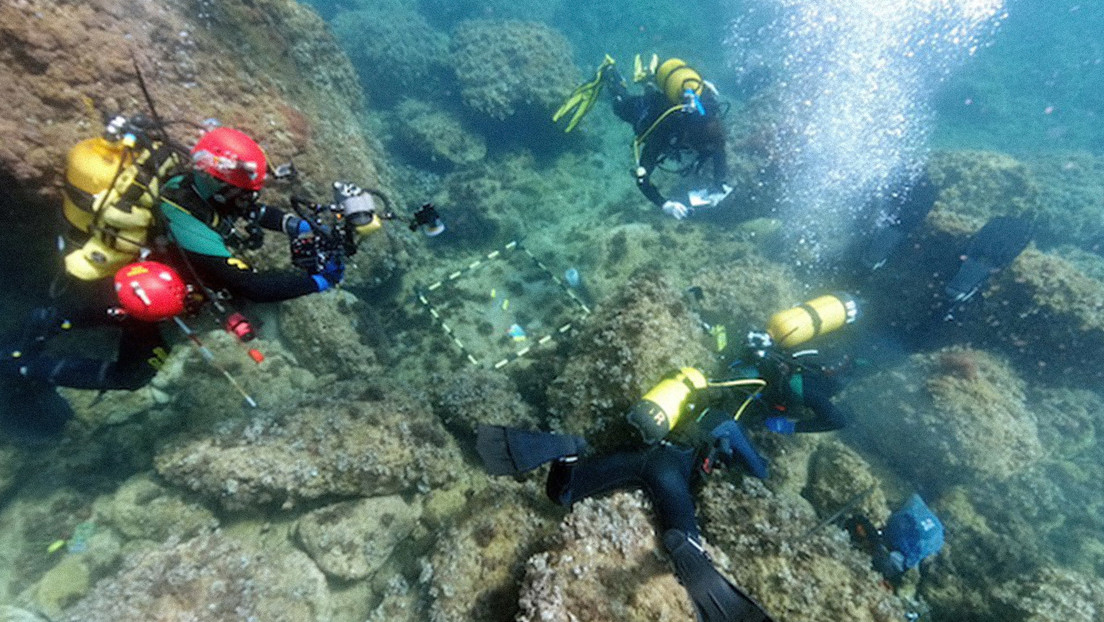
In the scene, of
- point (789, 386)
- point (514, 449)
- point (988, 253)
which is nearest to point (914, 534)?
point (789, 386)

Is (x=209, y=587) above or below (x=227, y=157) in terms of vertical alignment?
below

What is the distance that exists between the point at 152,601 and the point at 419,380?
3473 mm

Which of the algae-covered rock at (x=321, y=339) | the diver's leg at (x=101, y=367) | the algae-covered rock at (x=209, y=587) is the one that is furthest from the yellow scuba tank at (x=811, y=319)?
the diver's leg at (x=101, y=367)

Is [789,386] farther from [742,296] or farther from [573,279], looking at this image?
[573,279]

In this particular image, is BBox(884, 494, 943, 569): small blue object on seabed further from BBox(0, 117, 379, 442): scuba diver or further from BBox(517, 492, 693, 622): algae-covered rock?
BBox(0, 117, 379, 442): scuba diver

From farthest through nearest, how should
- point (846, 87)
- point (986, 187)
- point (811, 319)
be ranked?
1. point (846, 87)
2. point (986, 187)
3. point (811, 319)

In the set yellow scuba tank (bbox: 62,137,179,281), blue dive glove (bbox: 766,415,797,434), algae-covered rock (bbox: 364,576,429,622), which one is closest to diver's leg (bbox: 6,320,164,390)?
yellow scuba tank (bbox: 62,137,179,281)

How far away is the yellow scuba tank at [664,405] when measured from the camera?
4.27m

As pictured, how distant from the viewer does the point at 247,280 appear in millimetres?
4066

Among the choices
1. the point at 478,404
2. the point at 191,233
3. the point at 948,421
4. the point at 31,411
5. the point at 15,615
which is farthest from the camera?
the point at 948,421

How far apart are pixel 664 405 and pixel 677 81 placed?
18.9ft

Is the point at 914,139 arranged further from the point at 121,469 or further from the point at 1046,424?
the point at 121,469

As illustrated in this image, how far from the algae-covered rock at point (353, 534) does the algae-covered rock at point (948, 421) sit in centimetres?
640

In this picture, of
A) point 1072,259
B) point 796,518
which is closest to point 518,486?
point 796,518
